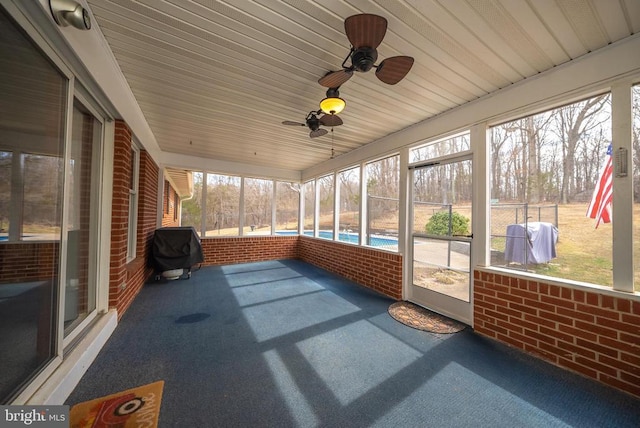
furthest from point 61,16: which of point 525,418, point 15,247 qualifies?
point 525,418

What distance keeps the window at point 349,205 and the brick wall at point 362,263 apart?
0.32 meters

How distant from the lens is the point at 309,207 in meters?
6.80

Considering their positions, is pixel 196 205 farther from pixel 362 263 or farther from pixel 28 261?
pixel 28 261

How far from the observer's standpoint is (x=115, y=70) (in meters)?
2.21

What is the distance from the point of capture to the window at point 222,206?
19.1 feet

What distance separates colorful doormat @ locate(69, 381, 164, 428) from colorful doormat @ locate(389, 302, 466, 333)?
252 centimetres

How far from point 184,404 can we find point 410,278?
3104 mm

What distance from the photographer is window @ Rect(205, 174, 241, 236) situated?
5.81 m

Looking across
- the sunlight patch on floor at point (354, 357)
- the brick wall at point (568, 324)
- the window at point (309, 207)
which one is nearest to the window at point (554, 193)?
the brick wall at point (568, 324)

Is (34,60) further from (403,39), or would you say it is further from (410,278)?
(410,278)

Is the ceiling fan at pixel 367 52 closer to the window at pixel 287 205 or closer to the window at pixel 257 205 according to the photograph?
the window at pixel 257 205

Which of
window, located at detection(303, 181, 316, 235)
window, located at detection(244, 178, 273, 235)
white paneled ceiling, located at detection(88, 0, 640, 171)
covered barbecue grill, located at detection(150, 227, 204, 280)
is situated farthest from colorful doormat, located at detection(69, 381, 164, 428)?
window, located at detection(303, 181, 316, 235)

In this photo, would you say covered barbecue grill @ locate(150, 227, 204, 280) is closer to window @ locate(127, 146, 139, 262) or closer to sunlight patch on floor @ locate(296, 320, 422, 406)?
window @ locate(127, 146, 139, 262)

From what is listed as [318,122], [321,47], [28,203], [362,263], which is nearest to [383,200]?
[362,263]
